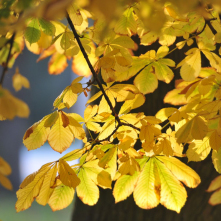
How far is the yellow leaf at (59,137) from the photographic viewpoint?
80 centimetres

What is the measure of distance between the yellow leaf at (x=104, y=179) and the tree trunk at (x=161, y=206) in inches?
22.9

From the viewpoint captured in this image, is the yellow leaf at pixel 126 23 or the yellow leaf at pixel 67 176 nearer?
the yellow leaf at pixel 67 176

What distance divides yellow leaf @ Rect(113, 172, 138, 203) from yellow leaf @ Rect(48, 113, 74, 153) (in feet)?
0.64

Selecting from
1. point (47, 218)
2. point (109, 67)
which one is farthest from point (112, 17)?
point (47, 218)

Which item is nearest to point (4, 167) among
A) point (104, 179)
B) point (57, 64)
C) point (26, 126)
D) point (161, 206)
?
point (104, 179)

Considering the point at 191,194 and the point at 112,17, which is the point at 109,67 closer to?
the point at 112,17

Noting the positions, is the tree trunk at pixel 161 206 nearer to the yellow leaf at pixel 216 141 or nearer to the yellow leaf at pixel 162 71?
the yellow leaf at pixel 162 71

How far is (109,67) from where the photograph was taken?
2.44 ft

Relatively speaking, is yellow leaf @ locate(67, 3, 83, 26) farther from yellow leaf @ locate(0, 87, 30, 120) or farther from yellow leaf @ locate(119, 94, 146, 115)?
yellow leaf @ locate(0, 87, 30, 120)

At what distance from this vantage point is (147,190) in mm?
819

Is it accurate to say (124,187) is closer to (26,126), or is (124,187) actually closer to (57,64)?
(57,64)

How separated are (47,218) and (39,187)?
4.47 metres

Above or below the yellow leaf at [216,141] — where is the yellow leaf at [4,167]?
above

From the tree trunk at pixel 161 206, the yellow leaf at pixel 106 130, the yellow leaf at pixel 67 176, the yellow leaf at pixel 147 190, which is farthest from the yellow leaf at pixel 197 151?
the tree trunk at pixel 161 206
